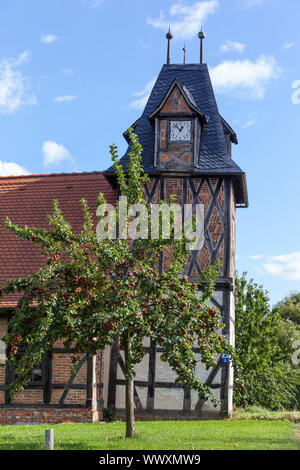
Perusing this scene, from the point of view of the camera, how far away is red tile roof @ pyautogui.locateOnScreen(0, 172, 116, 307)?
672 inches

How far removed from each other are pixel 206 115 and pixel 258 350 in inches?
409

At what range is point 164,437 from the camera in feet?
35.2

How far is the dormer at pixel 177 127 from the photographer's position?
17547mm

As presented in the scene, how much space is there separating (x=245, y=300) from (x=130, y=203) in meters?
15.6

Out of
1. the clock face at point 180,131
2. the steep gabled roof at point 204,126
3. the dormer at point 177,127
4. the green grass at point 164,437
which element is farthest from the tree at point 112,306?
the clock face at point 180,131

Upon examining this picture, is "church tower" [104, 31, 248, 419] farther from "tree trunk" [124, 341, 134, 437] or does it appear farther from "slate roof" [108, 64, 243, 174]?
"tree trunk" [124, 341, 134, 437]

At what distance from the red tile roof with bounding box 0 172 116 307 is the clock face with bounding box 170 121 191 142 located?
2611 mm

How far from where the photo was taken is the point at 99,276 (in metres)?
10.4

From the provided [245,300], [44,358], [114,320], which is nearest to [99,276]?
[114,320]

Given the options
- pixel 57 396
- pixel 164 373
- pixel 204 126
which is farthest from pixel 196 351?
pixel 204 126

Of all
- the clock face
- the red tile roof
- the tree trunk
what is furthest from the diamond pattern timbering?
the tree trunk

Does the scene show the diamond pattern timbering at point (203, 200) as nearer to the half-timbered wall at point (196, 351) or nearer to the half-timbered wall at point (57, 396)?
the half-timbered wall at point (196, 351)

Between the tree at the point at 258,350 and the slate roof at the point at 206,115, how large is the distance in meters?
8.41

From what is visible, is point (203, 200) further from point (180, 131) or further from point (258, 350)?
point (258, 350)
